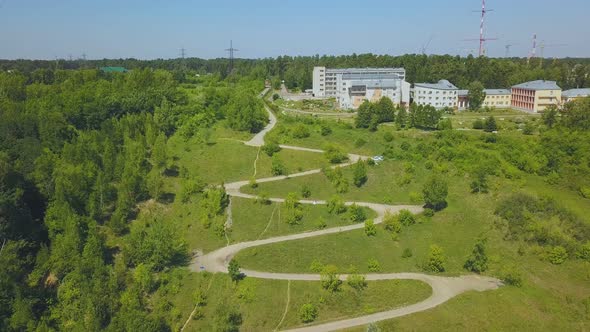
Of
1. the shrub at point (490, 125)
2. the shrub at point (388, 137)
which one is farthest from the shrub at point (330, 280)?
the shrub at point (490, 125)

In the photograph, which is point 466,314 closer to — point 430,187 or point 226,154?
point 430,187

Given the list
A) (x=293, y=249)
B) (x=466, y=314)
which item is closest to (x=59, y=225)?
(x=293, y=249)

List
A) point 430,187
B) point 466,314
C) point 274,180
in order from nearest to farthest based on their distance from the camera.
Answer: point 466,314
point 430,187
point 274,180

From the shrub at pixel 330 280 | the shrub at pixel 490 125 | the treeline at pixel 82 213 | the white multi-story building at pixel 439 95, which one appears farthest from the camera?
the white multi-story building at pixel 439 95

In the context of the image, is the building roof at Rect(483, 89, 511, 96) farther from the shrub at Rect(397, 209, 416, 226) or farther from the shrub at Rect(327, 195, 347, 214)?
the shrub at Rect(327, 195, 347, 214)

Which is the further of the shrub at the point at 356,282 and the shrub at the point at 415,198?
the shrub at the point at 415,198

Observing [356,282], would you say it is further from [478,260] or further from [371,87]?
[371,87]

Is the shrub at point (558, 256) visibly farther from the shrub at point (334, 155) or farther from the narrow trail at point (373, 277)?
the shrub at point (334, 155)
